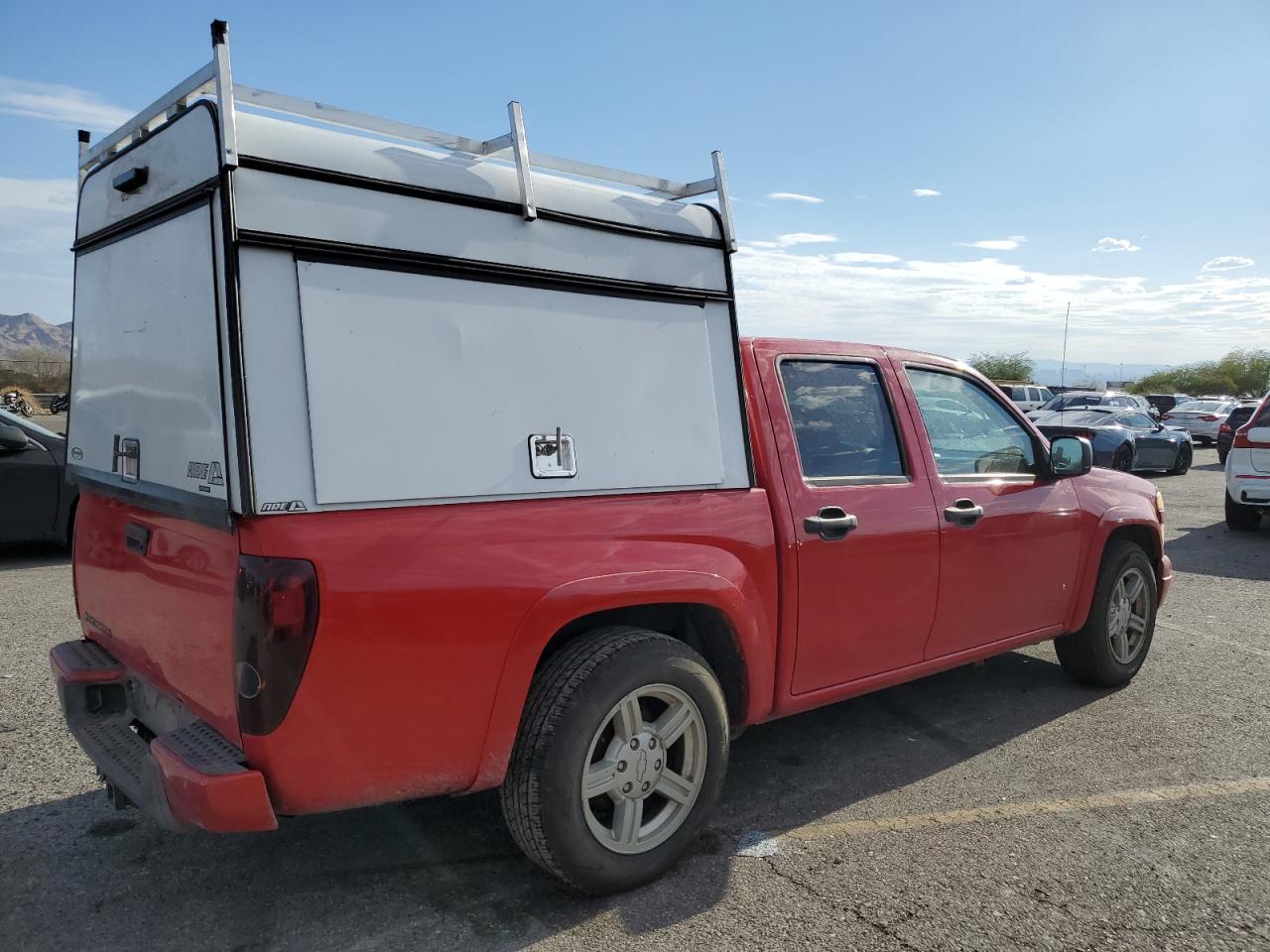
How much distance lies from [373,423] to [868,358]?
2.39 m

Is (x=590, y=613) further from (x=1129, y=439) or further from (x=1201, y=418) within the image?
(x=1201, y=418)

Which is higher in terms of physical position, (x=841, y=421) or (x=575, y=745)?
(x=841, y=421)

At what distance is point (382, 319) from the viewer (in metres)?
2.65

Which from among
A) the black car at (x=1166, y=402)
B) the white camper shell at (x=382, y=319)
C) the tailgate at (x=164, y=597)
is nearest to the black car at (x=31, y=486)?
the tailgate at (x=164, y=597)

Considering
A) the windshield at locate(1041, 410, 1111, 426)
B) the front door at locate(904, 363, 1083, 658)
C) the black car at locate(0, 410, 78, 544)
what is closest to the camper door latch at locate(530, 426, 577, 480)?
the front door at locate(904, 363, 1083, 658)

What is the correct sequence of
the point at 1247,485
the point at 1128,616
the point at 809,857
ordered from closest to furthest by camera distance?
the point at 809,857, the point at 1128,616, the point at 1247,485

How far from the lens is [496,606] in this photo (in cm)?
271

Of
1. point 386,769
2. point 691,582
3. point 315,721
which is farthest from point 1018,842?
point 315,721

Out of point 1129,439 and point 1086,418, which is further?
point 1086,418

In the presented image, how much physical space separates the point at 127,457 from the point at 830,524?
8.02 ft

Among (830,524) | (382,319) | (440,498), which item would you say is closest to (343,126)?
(382,319)

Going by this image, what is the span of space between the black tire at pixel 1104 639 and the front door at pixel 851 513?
59.3 inches

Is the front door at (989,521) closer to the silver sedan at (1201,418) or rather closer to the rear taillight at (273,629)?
the rear taillight at (273,629)

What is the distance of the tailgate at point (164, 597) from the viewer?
2.59 metres
